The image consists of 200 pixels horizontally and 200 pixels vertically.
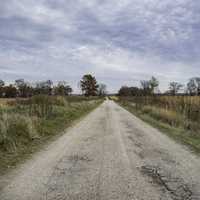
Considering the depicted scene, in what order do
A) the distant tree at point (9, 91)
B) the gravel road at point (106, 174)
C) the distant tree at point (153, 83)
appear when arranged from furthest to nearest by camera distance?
the distant tree at point (9, 91)
the distant tree at point (153, 83)
the gravel road at point (106, 174)

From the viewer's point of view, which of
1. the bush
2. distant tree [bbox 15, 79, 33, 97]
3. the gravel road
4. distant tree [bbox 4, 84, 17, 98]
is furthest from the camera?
distant tree [bbox 4, 84, 17, 98]

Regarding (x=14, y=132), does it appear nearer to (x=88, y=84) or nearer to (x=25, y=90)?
(x=25, y=90)

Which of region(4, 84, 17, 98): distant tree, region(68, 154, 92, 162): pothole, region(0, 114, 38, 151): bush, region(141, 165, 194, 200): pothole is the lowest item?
region(68, 154, 92, 162): pothole

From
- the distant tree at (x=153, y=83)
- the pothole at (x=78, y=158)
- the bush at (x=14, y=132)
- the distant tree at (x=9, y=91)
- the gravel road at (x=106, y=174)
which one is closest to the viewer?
the gravel road at (x=106, y=174)

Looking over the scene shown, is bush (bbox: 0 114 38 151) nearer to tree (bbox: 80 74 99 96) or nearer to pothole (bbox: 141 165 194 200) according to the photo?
pothole (bbox: 141 165 194 200)

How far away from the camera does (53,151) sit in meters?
6.96

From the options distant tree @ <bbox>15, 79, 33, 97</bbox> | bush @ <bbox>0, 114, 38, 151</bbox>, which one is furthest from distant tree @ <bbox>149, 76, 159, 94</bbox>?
bush @ <bbox>0, 114, 38, 151</bbox>

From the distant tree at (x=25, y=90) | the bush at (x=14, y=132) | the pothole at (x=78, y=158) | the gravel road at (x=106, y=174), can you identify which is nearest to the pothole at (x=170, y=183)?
the gravel road at (x=106, y=174)

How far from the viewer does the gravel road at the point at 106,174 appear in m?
3.85

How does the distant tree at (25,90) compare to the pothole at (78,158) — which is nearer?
the pothole at (78,158)

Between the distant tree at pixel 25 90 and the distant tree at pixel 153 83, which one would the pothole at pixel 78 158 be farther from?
the distant tree at pixel 153 83

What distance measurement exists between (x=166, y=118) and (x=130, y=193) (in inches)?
558

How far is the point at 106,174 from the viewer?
4.81m

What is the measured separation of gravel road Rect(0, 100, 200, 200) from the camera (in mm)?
3846
